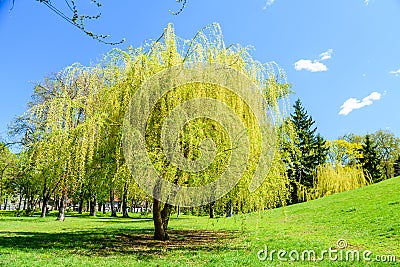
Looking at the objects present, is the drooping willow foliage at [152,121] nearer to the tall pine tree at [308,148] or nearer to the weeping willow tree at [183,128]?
the weeping willow tree at [183,128]

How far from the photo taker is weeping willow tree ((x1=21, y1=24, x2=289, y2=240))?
23.2ft

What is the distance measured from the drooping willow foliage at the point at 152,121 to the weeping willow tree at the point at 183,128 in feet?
0.07

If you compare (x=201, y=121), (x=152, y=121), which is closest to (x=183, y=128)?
(x=201, y=121)

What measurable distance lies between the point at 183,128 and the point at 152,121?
84cm

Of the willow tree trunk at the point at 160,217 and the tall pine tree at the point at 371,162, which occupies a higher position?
the tall pine tree at the point at 371,162

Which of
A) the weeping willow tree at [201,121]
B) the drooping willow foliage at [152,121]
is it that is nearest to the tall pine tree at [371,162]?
the drooping willow foliage at [152,121]

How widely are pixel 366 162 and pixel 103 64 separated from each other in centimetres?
3247

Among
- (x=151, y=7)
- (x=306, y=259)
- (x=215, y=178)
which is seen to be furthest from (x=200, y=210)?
(x=151, y=7)

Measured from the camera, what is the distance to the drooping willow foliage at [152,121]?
7.13 meters

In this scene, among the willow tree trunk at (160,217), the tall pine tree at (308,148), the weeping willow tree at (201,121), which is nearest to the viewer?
the weeping willow tree at (201,121)

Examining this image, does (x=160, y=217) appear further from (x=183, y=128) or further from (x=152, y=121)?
(x=183, y=128)

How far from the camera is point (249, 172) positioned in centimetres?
729

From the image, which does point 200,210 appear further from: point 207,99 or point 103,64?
point 103,64

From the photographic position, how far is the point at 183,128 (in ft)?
23.1
